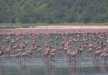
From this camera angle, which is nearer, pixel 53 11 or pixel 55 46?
pixel 55 46

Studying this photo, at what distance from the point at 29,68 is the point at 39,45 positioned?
989 mm

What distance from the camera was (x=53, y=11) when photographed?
1105 inches

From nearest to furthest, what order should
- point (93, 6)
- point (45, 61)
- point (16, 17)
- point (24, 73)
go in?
point (24, 73)
point (45, 61)
point (16, 17)
point (93, 6)

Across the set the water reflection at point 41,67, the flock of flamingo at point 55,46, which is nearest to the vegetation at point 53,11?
the flock of flamingo at point 55,46

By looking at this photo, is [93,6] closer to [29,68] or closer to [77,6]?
[77,6]

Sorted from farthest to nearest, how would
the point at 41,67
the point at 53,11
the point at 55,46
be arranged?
the point at 53,11 → the point at 55,46 → the point at 41,67

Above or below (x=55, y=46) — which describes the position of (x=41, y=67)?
below

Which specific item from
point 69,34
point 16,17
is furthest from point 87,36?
point 16,17

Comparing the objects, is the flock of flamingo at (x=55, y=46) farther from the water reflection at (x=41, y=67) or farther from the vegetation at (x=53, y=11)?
the vegetation at (x=53, y=11)

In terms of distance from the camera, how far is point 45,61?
1633 cm

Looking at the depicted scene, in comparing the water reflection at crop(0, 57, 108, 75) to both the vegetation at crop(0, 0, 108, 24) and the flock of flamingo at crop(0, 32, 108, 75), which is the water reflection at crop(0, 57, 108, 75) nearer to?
the flock of flamingo at crop(0, 32, 108, 75)

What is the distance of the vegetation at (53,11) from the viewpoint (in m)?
26.7

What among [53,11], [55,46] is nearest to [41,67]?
[55,46]

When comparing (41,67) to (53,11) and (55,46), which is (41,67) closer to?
(55,46)
